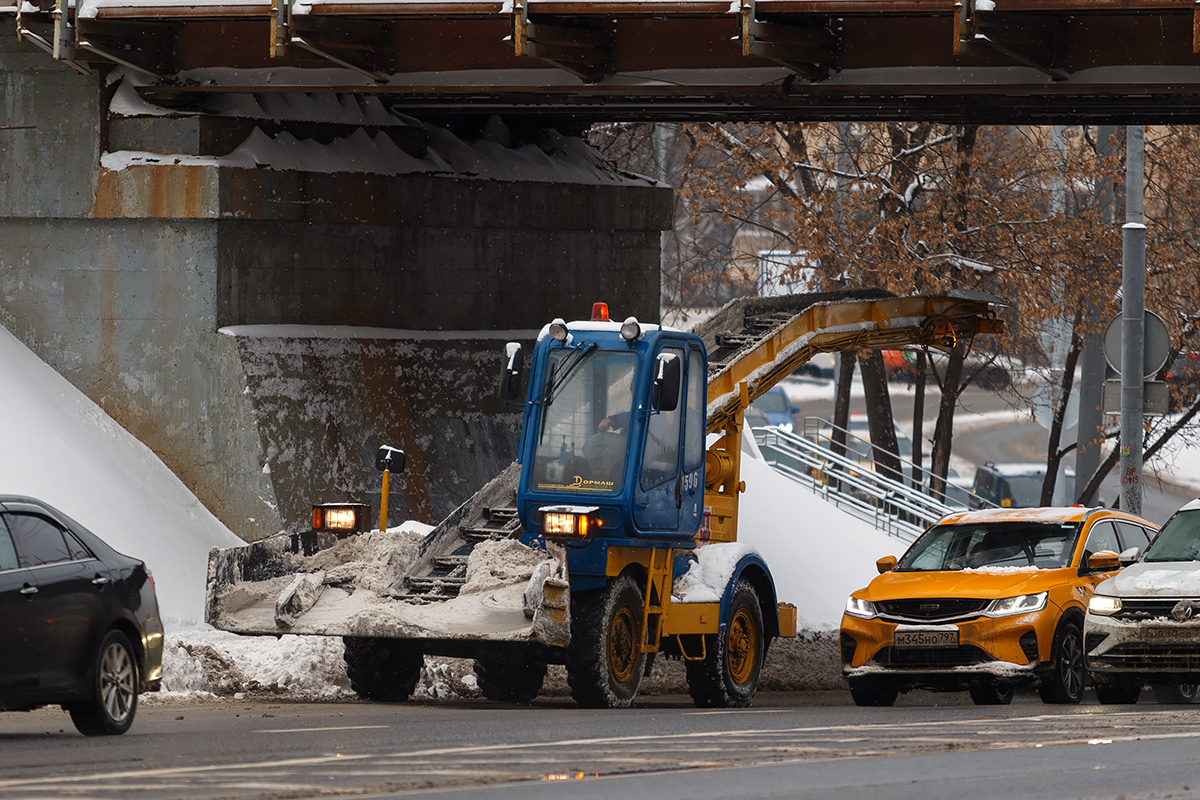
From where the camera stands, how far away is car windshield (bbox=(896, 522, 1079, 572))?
48.0 feet

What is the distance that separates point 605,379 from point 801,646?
626 centimetres

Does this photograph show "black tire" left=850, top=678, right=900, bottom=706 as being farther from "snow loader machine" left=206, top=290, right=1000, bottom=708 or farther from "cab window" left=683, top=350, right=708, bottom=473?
"cab window" left=683, top=350, right=708, bottom=473

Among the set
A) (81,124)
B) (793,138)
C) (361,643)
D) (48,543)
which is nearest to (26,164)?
(81,124)

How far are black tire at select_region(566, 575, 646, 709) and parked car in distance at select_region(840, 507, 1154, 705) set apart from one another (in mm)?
Answer: 2120

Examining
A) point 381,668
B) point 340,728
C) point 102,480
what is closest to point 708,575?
point 381,668

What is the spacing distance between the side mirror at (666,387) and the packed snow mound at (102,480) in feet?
17.3

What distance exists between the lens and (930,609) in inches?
546

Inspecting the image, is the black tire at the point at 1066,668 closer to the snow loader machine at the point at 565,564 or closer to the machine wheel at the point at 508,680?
the snow loader machine at the point at 565,564

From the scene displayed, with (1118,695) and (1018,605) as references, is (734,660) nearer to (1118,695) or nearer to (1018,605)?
(1018,605)

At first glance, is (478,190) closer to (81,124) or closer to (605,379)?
(81,124)

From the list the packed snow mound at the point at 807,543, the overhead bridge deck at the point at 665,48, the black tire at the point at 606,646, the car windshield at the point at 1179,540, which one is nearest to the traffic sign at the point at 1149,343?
the overhead bridge deck at the point at 665,48

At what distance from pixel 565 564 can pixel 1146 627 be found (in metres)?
4.39

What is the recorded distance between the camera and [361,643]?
13.6m

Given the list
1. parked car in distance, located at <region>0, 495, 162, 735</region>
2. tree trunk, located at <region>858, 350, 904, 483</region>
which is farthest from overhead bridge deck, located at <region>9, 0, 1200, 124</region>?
tree trunk, located at <region>858, 350, 904, 483</region>
